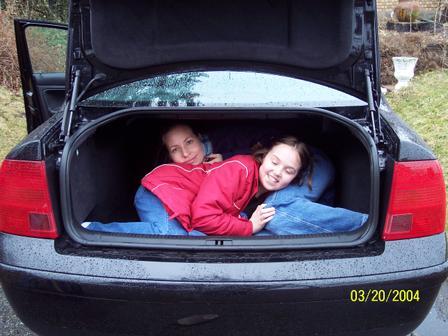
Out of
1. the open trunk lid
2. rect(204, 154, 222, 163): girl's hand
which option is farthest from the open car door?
rect(204, 154, 222, 163): girl's hand

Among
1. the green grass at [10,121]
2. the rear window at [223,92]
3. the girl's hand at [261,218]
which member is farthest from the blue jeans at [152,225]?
the green grass at [10,121]

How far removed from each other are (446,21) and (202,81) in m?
9.90

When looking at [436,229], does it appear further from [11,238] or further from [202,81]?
[11,238]

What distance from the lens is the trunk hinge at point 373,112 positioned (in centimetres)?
206

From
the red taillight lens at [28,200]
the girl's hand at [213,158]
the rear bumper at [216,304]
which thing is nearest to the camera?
the rear bumper at [216,304]

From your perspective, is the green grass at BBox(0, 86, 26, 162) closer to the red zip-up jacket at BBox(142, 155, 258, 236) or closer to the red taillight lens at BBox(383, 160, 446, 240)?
the red zip-up jacket at BBox(142, 155, 258, 236)

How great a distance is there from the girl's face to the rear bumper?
0.72 metres

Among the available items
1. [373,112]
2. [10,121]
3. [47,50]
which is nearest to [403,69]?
[47,50]

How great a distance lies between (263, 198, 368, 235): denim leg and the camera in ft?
7.10

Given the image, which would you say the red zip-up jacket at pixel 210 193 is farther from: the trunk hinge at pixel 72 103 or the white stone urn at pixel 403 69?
the white stone urn at pixel 403 69

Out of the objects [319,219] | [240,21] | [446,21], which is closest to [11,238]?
[319,219]

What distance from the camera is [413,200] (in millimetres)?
1865

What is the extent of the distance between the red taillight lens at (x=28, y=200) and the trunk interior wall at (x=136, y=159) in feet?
0.49

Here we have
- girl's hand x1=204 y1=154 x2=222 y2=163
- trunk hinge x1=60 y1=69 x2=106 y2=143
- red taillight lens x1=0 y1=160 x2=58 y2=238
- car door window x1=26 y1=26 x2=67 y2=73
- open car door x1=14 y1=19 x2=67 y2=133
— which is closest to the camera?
red taillight lens x1=0 y1=160 x2=58 y2=238
